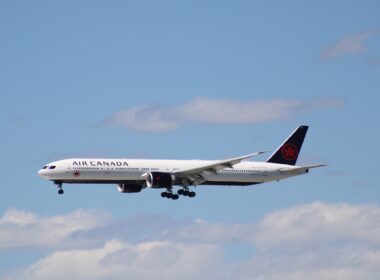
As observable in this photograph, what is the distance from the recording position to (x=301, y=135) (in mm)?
147375

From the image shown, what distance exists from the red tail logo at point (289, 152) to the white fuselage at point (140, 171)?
3.70 meters

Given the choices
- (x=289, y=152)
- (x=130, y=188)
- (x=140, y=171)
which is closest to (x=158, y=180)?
(x=140, y=171)

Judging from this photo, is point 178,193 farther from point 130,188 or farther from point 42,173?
point 42,173

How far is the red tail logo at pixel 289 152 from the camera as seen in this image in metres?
143

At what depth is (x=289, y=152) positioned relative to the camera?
472ft

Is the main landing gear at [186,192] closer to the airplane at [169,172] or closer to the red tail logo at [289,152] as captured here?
the airplane at [169,172]

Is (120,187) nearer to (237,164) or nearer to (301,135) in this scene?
(237,164)

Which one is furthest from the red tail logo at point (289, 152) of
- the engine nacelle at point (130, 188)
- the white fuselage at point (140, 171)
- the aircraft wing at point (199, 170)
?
the engine nacelle at point (130, 188)

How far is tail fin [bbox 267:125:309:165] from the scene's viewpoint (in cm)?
14238

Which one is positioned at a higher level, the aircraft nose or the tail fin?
the tail fin

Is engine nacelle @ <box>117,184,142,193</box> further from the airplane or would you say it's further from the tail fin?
the tail fin

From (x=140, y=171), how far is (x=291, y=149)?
24.3 meters

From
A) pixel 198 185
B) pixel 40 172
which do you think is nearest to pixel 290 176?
pixel 198 185

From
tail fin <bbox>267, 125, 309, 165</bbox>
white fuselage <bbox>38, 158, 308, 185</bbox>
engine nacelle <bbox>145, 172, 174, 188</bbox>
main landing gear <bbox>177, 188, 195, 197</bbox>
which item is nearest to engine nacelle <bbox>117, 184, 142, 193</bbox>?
white fuselage <bbox>38, 158, 308, 185</bbox>
